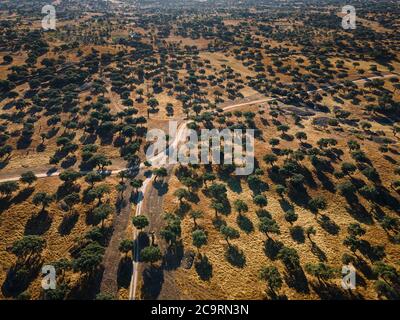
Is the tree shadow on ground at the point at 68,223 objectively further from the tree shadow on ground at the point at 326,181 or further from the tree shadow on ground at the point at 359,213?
the tree shadow on ground at the point at 359,213

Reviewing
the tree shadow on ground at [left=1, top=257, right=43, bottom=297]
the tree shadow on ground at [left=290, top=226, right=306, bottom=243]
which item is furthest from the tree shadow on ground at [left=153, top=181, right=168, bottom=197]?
the tree shadow on ground at [left=290, top=226, right=306, bottom=243]

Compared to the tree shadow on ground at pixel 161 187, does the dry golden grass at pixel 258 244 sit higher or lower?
lower

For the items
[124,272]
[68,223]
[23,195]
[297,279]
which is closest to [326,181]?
[297,279]

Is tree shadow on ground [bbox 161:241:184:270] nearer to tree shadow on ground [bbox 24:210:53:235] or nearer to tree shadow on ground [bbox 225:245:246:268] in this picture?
tree shadow on ground [bbox 225:245:246:268]

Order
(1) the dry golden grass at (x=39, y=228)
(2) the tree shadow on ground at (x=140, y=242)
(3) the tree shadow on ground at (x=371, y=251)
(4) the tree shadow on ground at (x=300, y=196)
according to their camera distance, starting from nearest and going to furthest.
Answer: (1) the dry golden grass at (x=39, y=228), (3) the tree shadow on ground at (x=371, y=251), (2) the tree shadow on ground at (x=140, y=242), (4) the tree shadow on ground at (x=300, y=196)

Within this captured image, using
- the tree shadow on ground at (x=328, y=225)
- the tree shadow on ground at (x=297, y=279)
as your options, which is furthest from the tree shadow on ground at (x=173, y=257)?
the tree shadow on ground at (x=328, y=225)

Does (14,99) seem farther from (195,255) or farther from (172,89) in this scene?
(195,255)

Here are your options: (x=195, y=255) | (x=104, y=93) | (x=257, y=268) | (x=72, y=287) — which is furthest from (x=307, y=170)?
(x=104, y=93)
